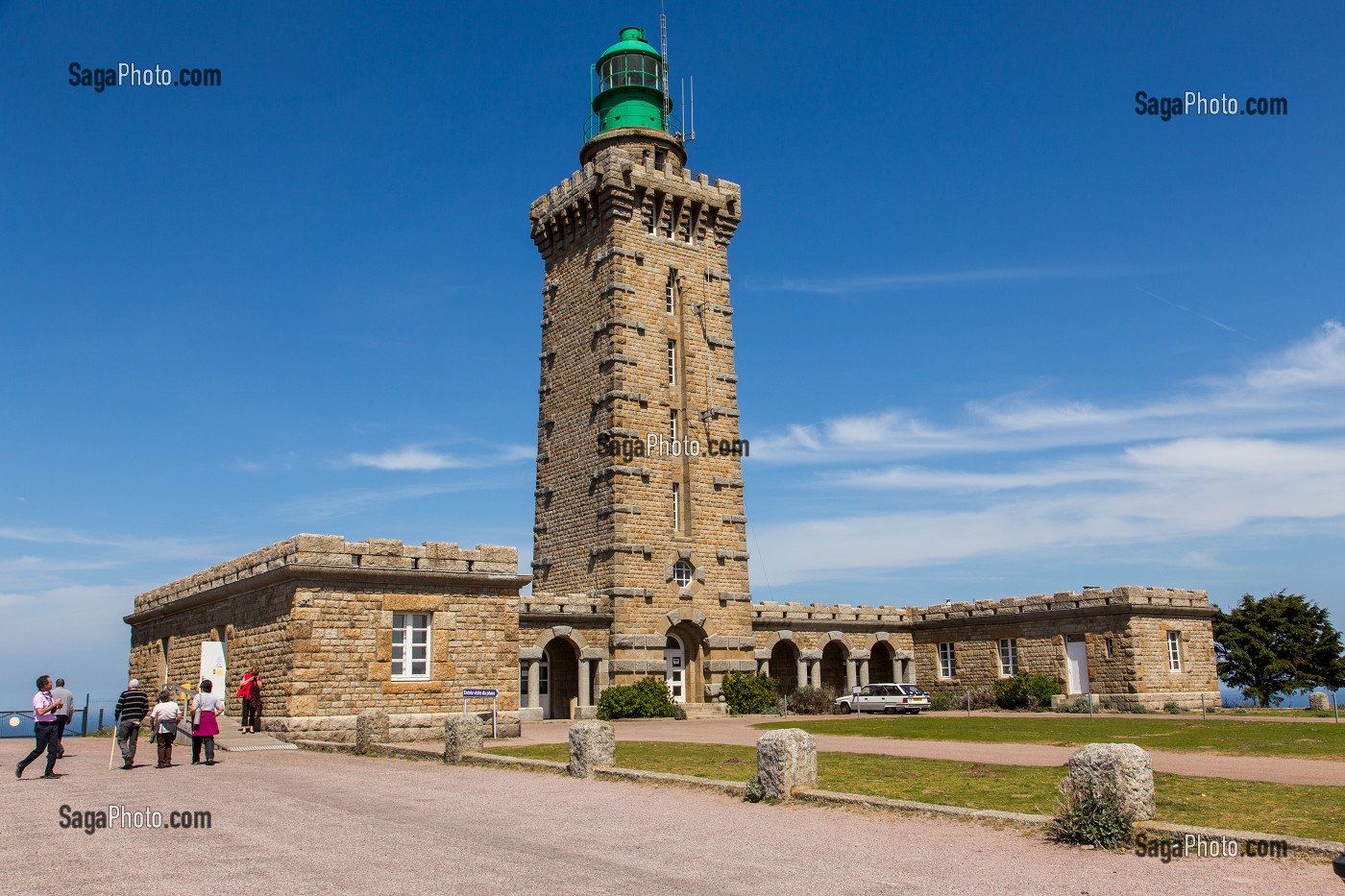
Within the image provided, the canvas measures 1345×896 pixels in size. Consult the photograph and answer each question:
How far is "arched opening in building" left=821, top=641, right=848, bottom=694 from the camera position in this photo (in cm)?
→ 4103

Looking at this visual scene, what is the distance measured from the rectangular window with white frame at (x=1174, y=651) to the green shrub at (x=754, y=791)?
26998mm

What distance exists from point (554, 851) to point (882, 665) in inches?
1323

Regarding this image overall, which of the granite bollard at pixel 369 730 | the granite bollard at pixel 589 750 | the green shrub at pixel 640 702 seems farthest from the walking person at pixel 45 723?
the green shrub at pixel 640 702

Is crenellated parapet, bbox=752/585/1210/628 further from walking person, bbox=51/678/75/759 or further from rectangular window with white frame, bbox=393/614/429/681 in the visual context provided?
walking person, bbox=51/678/75/759

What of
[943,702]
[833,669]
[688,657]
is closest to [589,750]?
[688,657]

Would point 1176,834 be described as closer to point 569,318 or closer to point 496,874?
point 496,874

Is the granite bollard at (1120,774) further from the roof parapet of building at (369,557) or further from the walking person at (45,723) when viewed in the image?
the roof parapet of building at (369,557)

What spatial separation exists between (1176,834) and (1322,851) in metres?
1.12

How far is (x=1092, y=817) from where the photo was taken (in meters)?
9.85

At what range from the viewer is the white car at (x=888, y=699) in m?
34.7

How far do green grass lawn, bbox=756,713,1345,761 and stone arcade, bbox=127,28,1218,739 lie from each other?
549 centimetres

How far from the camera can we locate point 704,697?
34281mm

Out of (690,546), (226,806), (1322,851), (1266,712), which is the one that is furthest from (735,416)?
(1322,851)

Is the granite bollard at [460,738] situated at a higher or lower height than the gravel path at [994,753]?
higher
